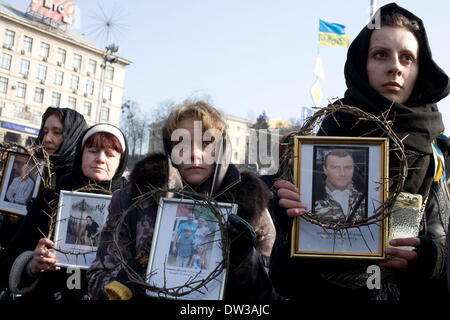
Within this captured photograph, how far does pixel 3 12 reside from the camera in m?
51.3

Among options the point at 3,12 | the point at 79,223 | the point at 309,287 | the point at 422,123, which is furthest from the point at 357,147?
the point at 3,12

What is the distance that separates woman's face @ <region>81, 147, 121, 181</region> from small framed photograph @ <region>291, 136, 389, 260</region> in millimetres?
2025

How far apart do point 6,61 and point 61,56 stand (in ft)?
23.2

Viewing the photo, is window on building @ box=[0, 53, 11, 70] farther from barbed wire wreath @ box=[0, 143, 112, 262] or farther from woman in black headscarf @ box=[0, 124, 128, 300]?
woman in black headscarf @ box=[0, 124, 128, 300]

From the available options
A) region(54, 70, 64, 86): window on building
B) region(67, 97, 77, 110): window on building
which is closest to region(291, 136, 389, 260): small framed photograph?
region(54, 70, 64, 86): window on building

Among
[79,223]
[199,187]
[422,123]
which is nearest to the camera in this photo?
[422,123]

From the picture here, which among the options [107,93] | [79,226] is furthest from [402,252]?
[107,93]

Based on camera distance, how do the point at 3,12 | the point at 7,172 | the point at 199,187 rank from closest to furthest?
1. the point at 199,187
2. the point at 7,172
3. the point at 3,12

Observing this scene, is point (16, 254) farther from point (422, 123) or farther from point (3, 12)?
point (3, 12)

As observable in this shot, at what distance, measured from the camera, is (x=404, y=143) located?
195 cm

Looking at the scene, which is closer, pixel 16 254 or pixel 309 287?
pixel 309 287

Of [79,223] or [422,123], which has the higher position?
[422,123]

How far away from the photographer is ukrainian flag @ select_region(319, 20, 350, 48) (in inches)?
588
